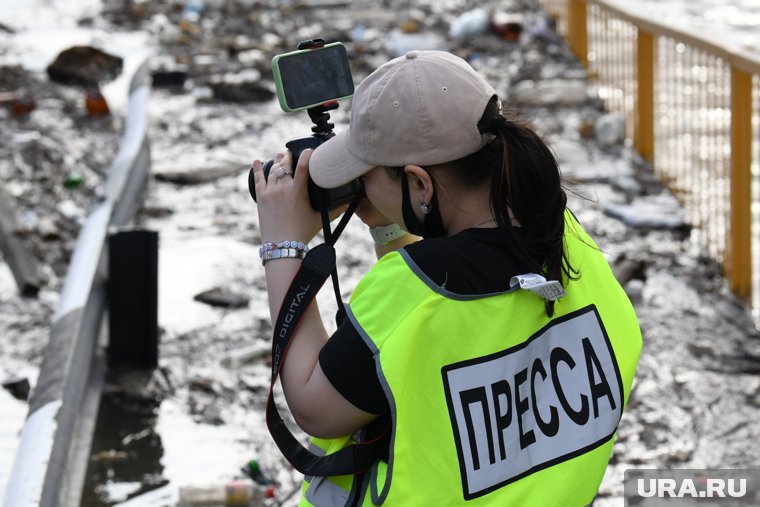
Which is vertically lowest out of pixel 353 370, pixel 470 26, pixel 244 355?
pixel 244 355

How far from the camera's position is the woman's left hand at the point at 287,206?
209cm

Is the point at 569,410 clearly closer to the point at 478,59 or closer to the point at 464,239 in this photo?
the point at 464,239

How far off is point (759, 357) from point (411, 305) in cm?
329

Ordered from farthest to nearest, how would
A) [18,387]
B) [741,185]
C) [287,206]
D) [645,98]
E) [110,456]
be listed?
1. [645,98]
2. [741,185]
3. [18,387]
4. [110,456]
5. [287,206]

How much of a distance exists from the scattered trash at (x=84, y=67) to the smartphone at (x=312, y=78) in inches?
267

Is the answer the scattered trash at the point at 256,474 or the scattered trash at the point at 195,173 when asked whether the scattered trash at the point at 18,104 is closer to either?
the scattered trash at the point at 195,173

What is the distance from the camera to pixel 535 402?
1.99m

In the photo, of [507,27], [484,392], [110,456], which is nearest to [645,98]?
[507,27]

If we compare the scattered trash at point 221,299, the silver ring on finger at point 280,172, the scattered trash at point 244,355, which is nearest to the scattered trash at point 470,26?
the scattered trash at point 221,299

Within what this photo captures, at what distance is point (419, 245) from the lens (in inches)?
75.6

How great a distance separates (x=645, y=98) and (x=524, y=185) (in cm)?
581

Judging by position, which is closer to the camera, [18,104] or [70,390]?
[70,390]

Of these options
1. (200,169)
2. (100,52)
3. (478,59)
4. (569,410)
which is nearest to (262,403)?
(569,410)

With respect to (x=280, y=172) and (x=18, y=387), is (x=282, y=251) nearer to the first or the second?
(x=280, y=172)
